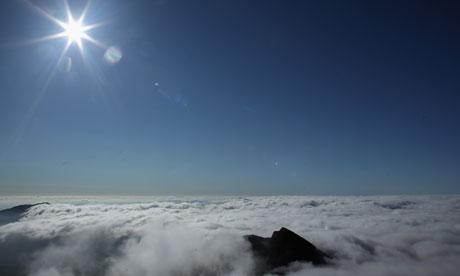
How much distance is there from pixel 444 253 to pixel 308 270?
381 feet

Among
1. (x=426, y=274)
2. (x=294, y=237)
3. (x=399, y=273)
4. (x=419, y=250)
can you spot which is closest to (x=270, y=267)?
(x=294, y=237)

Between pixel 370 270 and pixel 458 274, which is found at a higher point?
pixel 458 274

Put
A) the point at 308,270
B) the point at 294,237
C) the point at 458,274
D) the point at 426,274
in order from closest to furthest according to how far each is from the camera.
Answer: the point at 458,274, the point at 426,274, the point at 308,270, the point at 294,237

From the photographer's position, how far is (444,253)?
175 m

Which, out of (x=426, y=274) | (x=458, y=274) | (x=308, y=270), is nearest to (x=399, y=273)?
(x=426, y=274)

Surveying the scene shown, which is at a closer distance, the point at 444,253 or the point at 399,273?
the point at 399,273

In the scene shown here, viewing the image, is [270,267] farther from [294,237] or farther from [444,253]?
[444,253]

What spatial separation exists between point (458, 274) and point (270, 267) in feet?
413

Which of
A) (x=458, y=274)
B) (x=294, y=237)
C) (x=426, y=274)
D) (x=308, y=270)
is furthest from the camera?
(x=294, y=237)

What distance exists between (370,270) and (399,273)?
61.6 feet

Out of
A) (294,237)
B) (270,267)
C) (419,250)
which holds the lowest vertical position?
(270,267)

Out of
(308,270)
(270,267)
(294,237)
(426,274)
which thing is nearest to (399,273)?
(426,274)

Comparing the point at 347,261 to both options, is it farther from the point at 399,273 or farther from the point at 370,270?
the point at 399,273

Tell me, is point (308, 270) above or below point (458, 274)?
below
